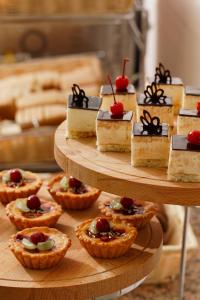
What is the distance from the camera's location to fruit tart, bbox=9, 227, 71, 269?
5.80ft

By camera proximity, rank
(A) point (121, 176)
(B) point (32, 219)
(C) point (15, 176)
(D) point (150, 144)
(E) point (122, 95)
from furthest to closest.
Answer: (C) point (15, 176) < (E) point (122, 95) < (B) point (32, 219) < (D) point (150, 144) < (A) point (121, 176)

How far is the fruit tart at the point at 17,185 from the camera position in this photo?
7.02ft

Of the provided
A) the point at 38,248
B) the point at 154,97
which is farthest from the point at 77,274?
the point at 154,97

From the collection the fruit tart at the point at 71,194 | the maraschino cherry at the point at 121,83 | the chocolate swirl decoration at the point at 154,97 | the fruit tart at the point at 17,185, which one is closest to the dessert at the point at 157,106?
the chocolate swirl decoration at the point at 154,97

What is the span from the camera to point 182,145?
1.76 meters

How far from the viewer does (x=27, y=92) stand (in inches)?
145

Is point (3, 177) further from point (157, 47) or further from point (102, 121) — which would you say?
point (157, 47)

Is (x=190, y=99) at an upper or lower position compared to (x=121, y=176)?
upper

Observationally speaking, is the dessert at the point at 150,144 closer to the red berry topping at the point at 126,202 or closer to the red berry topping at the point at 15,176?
the red berry topping at the point at 126,202

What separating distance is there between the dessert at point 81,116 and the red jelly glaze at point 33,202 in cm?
21

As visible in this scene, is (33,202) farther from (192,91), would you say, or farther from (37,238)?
(192,91)

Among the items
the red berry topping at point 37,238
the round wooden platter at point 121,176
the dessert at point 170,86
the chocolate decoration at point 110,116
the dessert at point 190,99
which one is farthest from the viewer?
the dessert at point 170,86

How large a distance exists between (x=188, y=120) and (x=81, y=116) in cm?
32

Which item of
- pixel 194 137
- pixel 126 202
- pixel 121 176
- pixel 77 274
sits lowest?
pixel 77 274
